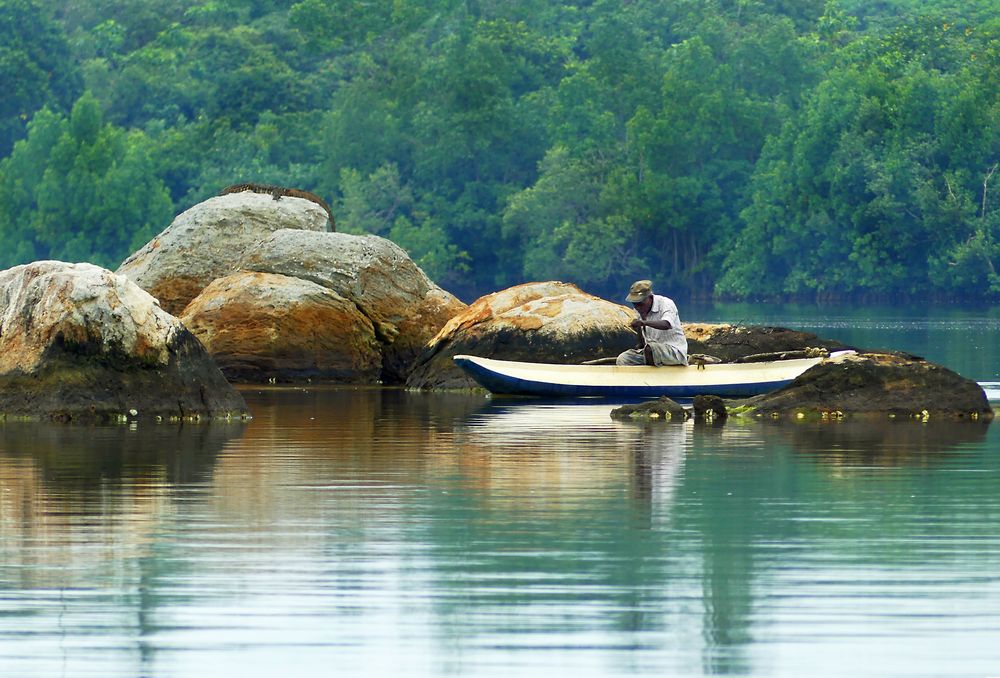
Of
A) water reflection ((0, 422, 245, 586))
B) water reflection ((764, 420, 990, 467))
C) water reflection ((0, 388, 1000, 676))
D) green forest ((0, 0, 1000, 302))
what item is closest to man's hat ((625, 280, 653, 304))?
water reflection ((764, 420, 990, 467))

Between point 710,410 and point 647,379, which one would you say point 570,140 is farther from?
point 710,410

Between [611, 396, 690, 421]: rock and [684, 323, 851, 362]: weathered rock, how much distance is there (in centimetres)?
534

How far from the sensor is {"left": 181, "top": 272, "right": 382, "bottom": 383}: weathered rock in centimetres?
2653

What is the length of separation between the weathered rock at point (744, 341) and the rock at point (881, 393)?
5.63 m

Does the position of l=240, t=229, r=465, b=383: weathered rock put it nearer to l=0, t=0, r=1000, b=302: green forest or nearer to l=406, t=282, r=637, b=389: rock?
l=406, t=282, r=637, b=389: rock

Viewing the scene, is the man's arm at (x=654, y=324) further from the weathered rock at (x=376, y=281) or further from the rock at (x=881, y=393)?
the weathered rock at (x=376, y=281)

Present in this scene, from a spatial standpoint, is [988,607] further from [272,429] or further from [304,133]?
[304,133]

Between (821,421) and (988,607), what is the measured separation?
960 centimetres

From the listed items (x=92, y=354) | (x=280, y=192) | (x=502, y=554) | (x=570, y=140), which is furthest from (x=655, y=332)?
(x=570, y=140)

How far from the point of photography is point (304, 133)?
311ft

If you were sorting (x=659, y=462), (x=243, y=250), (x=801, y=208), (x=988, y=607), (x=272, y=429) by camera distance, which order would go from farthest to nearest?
(x=801, y=208) → (x=243, y=250) → (x=272, y=429) → (x=659, y=462) → (x=988, y=607)

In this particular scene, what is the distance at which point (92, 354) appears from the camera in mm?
18688

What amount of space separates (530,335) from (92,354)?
7338 millimetres

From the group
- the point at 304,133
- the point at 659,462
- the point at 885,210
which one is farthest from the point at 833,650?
the point at 304,133
